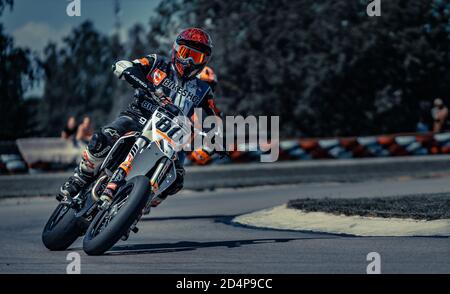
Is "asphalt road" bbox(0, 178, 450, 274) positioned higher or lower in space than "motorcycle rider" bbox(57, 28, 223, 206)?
lower

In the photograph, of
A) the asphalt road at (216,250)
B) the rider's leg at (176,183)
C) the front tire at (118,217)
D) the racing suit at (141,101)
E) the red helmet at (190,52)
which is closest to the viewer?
the asphalt road at (216,250)

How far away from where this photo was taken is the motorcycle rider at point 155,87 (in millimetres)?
8750

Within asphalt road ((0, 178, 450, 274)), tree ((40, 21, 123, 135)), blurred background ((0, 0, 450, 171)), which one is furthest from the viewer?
tree ((40, 21, 123, 135))

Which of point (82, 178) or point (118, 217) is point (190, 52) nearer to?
point (82, 178)

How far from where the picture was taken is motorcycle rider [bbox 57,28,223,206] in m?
8.75

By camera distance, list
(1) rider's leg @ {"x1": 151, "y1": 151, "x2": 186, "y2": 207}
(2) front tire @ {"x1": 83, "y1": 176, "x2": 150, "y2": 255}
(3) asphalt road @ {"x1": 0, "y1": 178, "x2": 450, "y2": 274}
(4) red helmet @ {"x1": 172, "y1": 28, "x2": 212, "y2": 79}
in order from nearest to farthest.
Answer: (3) asphalt road @ {"x1": 0, "y1": 178, "x2": 450, "y2": 274} → (2) front tire @ {"x1": 83, "y1": 176, "x2": 150, "y2": 255} → (1) rider's leg @ {"x1": 151, "y1": 151, "x2": 186, "y2": 207} → (4) red helmet @ {"x1": 172, "y1": 28, "x2": 212, "y2": 79}

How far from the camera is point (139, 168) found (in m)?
8.32

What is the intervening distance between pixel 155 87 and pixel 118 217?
1.42 metres

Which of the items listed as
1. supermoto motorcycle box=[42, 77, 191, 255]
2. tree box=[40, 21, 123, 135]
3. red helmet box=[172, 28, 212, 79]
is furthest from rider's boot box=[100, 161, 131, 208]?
tree box=[40, 21, 123, 135]

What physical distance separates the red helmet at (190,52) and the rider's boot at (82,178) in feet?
3.66

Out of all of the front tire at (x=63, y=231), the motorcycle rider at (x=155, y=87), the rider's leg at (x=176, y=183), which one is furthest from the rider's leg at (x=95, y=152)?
the rider's leg at (x=176, y=183)

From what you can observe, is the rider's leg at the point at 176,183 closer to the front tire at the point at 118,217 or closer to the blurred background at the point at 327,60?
the front tire at the point at 118,217

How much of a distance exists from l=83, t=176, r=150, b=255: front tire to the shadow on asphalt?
427mm

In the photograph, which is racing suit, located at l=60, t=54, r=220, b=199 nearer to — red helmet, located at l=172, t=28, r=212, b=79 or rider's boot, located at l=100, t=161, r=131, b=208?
red helmet, located at l=172, t=28, r=212, b=79
